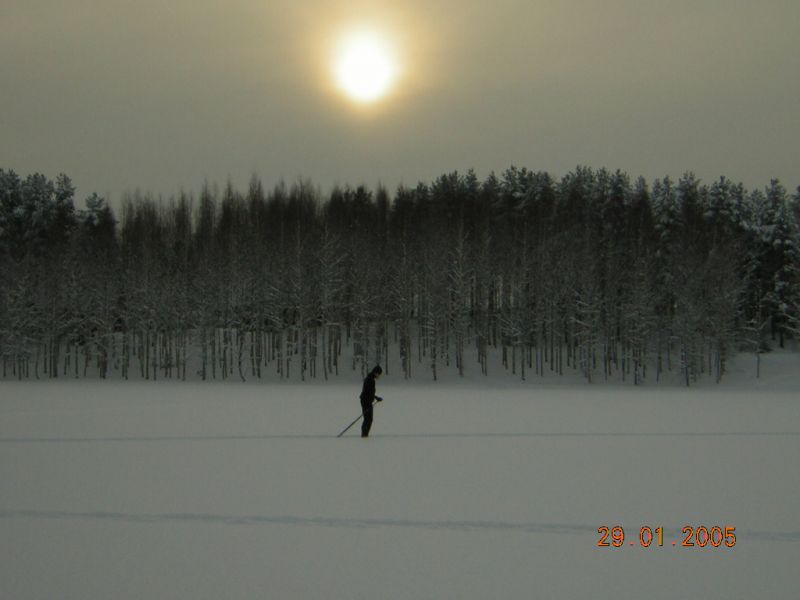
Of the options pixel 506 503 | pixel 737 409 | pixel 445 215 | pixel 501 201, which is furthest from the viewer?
A: pixel 501 201

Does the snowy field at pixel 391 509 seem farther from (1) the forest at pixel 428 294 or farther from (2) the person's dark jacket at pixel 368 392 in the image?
(1) the forest at pixel 428 294

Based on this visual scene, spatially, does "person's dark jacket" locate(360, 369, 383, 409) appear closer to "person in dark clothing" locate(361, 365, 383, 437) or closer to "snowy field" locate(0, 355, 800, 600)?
"person in dark clothing" locate(361, 365, 383, 437)

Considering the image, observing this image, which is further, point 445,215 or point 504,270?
point 445,215

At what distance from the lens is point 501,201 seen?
2921 inches

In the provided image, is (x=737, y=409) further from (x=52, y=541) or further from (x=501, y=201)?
(x=501, y=201)

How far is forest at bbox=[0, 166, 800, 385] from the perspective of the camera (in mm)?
52781

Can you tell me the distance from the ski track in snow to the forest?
4007 cm

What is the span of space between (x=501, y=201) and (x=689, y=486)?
64.7 m

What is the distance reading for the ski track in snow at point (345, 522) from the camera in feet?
28.9

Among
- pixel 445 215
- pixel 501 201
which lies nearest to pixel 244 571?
pixel 445 215

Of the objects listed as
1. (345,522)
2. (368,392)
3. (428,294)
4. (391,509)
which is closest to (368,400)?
(368,392)

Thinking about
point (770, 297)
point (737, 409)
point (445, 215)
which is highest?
point (445, 215)
